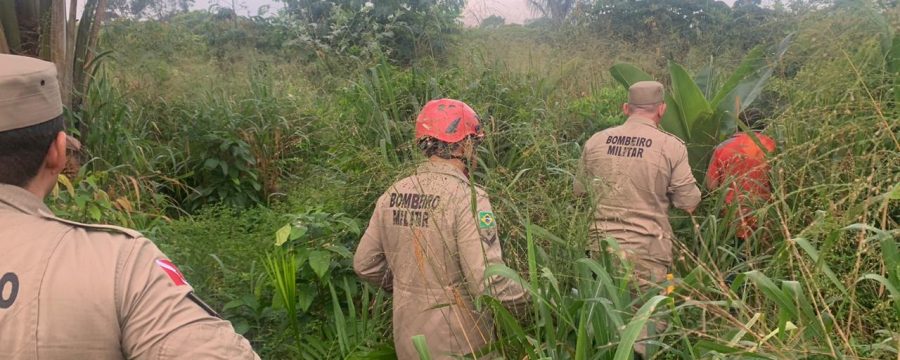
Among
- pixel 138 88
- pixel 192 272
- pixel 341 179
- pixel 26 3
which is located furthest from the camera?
pixel 138 88

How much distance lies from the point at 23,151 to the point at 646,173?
321cm

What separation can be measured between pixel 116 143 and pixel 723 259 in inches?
169

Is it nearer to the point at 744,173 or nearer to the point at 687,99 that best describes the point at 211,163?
the point at 687,99

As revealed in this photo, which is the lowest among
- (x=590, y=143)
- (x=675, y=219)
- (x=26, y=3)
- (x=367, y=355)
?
(x=367, y=355)

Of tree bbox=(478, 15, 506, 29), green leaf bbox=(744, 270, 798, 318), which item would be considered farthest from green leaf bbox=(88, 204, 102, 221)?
tree bbox=(478, 15, 506, 29)

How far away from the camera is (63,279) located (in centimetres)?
146

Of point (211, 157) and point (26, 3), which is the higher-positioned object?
point (26, 3)

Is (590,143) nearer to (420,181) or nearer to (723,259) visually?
(723,259)

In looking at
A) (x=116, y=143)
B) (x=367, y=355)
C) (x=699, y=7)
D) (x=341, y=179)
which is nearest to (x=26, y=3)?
(x=116, y=143)

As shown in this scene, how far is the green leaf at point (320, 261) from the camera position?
3593mm

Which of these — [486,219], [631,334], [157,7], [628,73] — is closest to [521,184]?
[486,219]

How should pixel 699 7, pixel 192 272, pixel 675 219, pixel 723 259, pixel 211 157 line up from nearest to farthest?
pixel 723 259 < pixel 192 272 < pixel 675 219 < pixel 211 157 < pixel 699 7

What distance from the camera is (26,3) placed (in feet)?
17.8

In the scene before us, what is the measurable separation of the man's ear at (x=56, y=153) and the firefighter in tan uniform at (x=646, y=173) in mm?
2536
